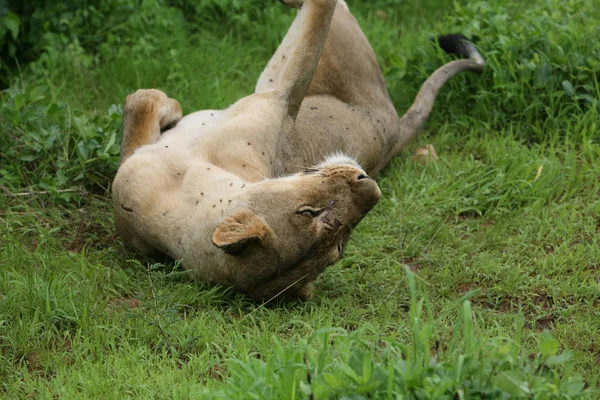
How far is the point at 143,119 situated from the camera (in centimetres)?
568

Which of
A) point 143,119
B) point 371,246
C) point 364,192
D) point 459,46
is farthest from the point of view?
point 459,46

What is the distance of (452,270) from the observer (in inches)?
222

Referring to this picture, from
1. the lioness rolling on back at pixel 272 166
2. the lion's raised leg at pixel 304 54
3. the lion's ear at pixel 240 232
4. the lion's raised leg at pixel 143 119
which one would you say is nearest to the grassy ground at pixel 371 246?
the lioness rolling on back at pixel 272 166

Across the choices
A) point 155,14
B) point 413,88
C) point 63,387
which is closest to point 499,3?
point 413,88

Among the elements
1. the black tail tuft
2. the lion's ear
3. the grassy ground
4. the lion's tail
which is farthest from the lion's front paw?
the black tail tuft

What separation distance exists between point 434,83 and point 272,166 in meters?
2.23

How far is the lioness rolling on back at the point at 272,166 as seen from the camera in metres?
4.64

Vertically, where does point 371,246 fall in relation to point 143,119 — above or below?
below

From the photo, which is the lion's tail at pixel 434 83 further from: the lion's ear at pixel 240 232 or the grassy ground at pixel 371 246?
the lion's ear at pixel 240 232

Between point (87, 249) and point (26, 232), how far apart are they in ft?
1.34

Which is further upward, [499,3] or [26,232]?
[499,3]

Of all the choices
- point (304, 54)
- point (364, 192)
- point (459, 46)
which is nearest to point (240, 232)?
point (364, 192)

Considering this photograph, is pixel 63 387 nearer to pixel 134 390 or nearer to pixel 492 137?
pixel 134 390

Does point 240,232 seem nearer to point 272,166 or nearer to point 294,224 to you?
point 294,224
